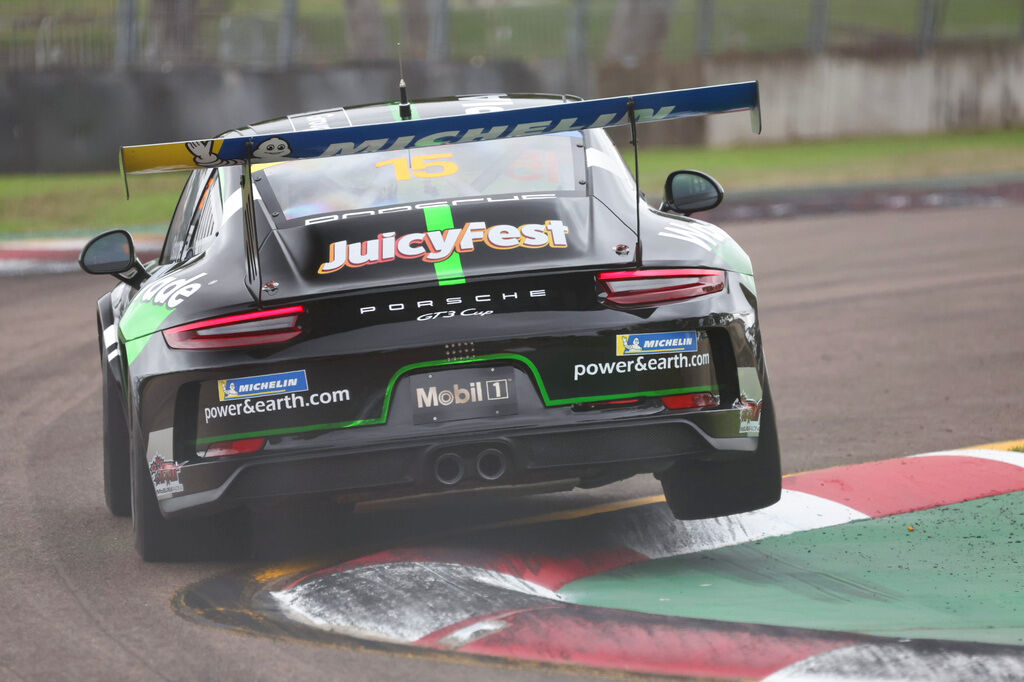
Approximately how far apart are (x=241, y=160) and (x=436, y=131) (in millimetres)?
564

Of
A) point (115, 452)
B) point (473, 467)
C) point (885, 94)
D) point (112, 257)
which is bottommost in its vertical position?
point (885, 94)

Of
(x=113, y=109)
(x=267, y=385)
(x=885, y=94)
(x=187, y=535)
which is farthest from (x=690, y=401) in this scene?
(x=885, y=94)

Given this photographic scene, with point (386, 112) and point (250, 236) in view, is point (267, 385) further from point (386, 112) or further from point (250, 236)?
point (386, 112)

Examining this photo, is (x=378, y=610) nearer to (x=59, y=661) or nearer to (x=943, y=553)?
(x=59, y=661)

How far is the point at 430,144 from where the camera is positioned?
4570 millimetres

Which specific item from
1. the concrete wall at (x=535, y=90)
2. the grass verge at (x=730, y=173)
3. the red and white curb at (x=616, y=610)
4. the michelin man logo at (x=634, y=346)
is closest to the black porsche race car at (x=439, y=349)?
the michelin man logo at (x=634, y=346)

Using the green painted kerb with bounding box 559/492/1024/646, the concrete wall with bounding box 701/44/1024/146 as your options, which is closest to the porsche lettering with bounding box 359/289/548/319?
the green painted kerb with bounding box 559/492/1024/646

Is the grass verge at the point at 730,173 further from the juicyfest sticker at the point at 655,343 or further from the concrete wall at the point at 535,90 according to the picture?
the juicyfest sticker at the point at 655,343

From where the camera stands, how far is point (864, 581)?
4699 mm

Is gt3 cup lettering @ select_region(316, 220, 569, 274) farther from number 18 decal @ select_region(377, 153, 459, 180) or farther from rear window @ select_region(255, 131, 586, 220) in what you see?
number 18 decal @ select_region(377, 153, 459, 180)

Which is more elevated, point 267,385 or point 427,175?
point 427,175

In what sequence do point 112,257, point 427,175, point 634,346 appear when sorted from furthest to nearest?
point 112,257 < point 427,175 < point 634,346

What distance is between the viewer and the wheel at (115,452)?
18.9ft

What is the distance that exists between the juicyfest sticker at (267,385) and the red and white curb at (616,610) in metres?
0.61
